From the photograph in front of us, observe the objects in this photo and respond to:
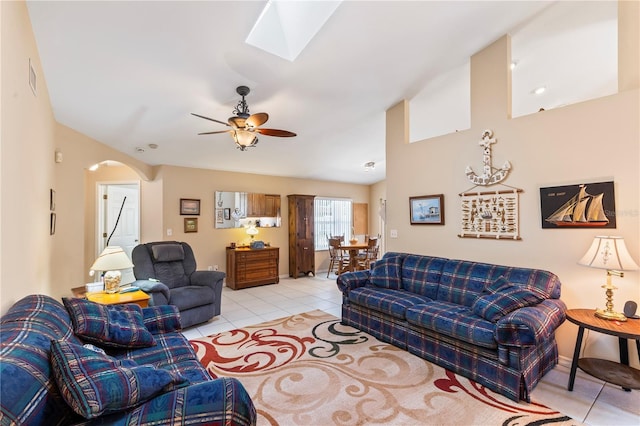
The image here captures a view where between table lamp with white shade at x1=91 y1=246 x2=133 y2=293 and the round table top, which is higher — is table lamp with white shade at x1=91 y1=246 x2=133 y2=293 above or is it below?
above

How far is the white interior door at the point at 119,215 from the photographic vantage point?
17.8 ft

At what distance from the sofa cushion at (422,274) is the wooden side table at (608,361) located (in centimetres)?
118

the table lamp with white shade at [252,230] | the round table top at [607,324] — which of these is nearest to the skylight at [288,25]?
the round table top at [607,324]

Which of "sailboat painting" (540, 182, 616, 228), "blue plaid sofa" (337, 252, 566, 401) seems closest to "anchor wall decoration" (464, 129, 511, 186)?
"sailboat painting" (540, 182, 616, 228)

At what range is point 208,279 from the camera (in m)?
3.92

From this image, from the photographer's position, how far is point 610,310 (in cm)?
227

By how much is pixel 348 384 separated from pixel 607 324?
6.52ft

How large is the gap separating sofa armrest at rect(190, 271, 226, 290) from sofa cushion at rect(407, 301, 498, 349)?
98.4 inches

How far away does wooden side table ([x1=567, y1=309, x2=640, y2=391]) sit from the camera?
2041 millimetres

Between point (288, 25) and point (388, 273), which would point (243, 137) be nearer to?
point (288, 25)

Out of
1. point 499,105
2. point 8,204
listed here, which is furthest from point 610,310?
point 8,204

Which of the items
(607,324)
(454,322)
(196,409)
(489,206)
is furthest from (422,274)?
(196,409)

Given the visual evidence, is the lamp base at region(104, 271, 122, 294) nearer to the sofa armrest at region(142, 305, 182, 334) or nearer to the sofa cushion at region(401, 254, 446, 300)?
the sofa armrest at region(142, 305, 182, 334)

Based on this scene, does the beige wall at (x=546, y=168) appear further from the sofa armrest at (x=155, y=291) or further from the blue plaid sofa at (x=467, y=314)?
the sofa armrest at (x=155, y=291)
